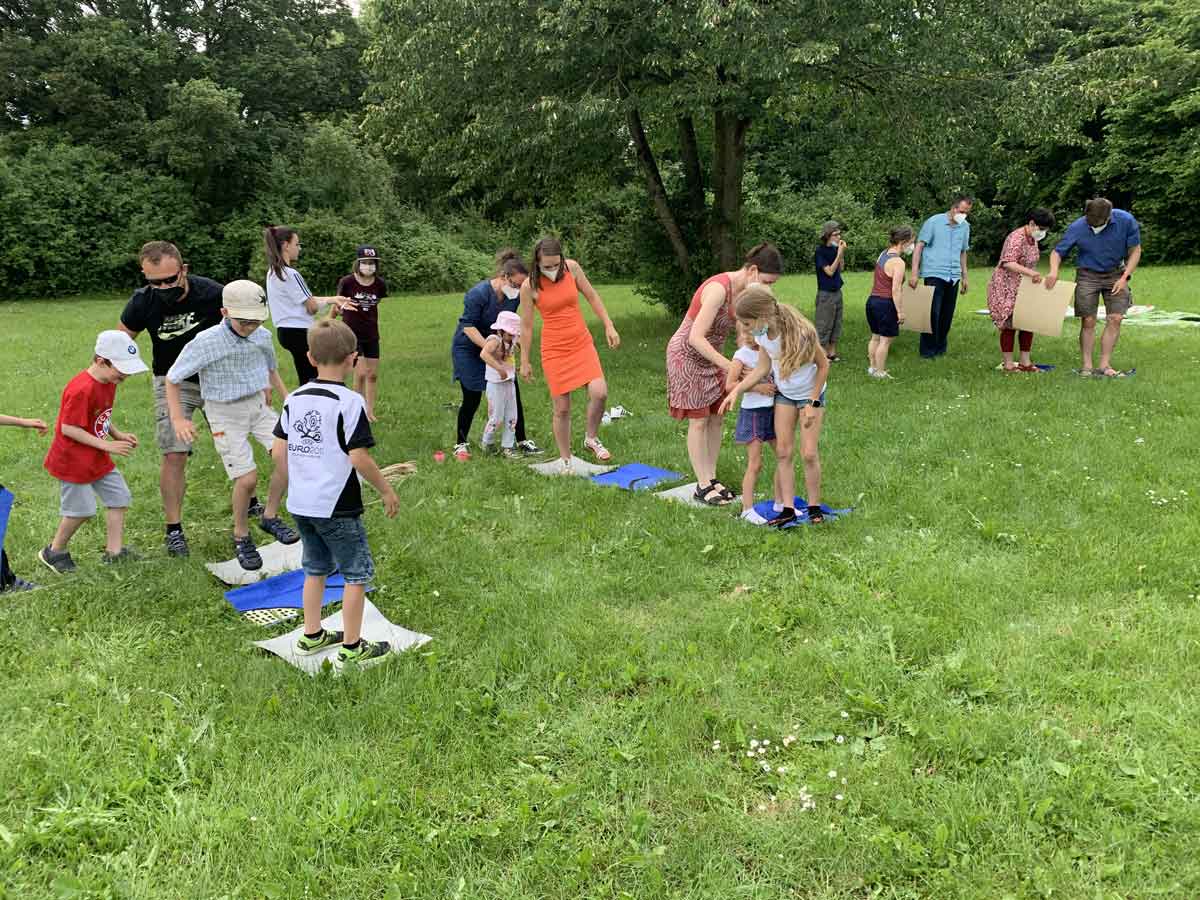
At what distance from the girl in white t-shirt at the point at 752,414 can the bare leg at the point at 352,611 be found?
8.55 feet

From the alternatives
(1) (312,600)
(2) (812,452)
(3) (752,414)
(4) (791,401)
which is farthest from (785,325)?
(1) (312,600)

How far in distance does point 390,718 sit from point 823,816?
173 centimetres

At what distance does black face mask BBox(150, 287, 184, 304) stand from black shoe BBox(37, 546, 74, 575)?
1635mm

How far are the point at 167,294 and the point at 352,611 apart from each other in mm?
2554

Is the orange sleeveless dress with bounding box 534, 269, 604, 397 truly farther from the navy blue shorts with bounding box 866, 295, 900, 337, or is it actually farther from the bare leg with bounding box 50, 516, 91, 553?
the navy blue shorts with bounding box 866, 295, 900, 337

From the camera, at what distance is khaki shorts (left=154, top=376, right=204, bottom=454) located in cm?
502

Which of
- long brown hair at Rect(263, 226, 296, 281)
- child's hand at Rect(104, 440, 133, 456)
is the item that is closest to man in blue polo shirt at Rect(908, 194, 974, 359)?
long brown hair at Rect(263, 226, 296, 281)

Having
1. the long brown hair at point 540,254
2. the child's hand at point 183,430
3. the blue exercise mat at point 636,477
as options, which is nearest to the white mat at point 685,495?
the blue exercise mat at point 636,477

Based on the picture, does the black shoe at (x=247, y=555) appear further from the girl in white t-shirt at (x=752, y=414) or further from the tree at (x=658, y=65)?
the tree at (x=658, y=65)

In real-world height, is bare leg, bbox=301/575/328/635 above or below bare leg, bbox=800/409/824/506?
below

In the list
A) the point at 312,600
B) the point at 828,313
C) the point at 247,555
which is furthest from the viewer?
the point at 828,313

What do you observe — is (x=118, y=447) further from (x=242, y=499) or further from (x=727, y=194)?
(x=727, y=194)

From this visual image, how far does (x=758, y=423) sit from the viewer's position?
5.29m

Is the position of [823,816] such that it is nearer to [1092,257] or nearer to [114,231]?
[1092,257]
